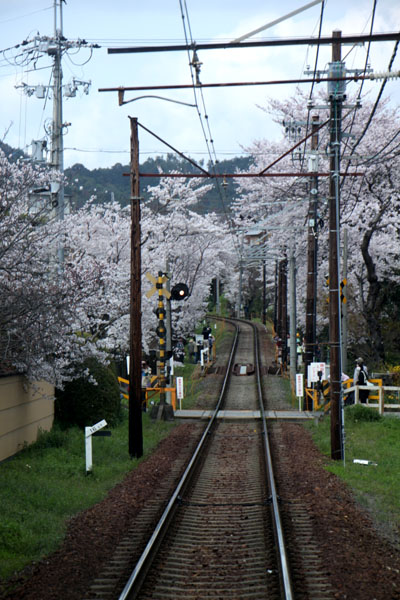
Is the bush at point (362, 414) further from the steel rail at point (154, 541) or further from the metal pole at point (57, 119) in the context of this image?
the metal pole at point (57, 119)

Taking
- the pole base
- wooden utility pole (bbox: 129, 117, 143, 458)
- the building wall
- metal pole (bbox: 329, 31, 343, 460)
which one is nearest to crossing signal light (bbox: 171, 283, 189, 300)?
the pole base

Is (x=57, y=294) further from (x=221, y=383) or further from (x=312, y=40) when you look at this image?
(x=221, y=383)

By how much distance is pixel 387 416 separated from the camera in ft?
68.9

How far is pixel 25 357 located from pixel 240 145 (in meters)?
31.2

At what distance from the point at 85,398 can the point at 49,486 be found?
6277mm

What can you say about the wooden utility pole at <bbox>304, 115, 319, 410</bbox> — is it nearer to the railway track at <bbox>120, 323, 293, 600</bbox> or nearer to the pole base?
the pole base

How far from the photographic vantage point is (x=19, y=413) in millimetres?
14773

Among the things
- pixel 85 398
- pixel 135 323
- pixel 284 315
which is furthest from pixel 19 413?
pixel 284 315

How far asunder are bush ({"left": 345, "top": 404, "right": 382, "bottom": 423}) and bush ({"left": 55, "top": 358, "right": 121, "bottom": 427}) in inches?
305

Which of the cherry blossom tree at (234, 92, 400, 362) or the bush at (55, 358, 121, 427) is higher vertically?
the cherry blossom tree at (234, 92, 400, 362)

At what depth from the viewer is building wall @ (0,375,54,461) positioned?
13867 mm

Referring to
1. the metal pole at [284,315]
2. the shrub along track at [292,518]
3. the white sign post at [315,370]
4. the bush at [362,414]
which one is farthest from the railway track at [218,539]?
the metal pole at [284,315]

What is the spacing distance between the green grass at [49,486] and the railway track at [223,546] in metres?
1.22

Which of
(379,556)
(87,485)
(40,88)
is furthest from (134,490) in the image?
(40,88)
